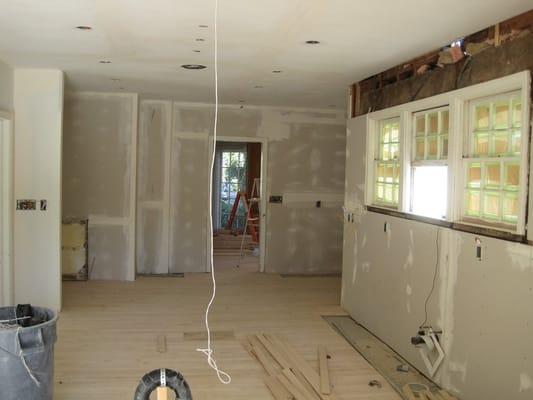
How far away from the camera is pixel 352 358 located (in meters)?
4.88

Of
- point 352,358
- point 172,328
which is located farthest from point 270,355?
point 172,328

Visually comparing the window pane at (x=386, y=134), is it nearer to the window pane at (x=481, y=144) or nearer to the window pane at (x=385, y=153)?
the window pane at (x=385, y=153)

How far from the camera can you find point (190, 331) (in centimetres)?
555

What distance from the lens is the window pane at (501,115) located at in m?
3.63

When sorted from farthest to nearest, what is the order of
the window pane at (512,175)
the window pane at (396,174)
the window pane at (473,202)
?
the window pane at (396,174) < the window pane at (473,202) < the window pane at (512,175)

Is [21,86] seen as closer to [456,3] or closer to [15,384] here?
[15,384]

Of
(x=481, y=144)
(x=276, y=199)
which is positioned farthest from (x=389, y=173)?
(x=276, y=199)

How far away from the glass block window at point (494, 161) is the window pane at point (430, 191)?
0.32 meters

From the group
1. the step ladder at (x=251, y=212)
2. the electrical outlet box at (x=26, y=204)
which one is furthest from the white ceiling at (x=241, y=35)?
the step ladder at (x=251, y=212)

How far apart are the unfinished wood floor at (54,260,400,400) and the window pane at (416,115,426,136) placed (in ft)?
6.74

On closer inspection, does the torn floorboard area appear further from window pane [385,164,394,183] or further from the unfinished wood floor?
window pane [385,164,394,183]

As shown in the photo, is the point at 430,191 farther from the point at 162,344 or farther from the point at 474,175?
the point at 162,344

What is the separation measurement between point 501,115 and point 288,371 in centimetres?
249

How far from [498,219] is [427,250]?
812 mm
